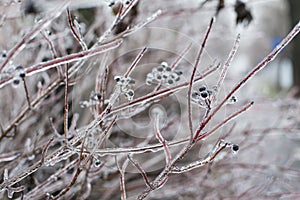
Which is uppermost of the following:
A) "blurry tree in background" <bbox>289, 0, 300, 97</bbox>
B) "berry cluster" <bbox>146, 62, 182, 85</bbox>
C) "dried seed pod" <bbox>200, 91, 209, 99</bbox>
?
"blurry tree in background" <bbox>289, 0, 300, 97</bbox>

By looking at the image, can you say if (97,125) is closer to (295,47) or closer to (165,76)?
(165,76)

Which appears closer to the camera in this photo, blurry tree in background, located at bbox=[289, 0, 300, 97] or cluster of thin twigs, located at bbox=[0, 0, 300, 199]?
cluster of thin twigs, located at bbox=[0, 0, 300, 199]

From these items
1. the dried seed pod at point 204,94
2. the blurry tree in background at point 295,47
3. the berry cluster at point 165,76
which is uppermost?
the blurry tree in background at point 295,47

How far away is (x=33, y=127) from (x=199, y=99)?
811 millimetres

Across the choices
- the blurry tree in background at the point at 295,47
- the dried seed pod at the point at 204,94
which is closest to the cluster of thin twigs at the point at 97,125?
the dried seed pod at the point at 204,94

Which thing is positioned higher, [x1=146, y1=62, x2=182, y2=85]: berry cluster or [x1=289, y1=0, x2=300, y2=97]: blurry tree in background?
[x1=289, y1=0, x2=300, y2=97]: blurry tree in background

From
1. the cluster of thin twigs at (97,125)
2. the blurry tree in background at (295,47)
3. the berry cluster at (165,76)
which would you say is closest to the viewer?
the cluster of thin twigs at (97,125)

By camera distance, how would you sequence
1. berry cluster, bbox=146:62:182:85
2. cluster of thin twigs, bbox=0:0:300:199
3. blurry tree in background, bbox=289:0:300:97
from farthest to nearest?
blurry tree in background, bbox=289:0:300:97 < berry cluster, bbox=146:62:182:85 < cluster of thin twigs, bbox=0:0:300:199

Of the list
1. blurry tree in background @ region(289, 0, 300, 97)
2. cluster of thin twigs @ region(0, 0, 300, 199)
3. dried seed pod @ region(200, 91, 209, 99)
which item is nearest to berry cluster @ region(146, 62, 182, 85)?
cluster of thin twigs @ region(0, 0, 300, 199)

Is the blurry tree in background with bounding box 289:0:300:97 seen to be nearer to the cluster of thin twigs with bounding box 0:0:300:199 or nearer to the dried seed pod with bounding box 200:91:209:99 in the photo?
the cluster of thin twigs with bounding box 0:0:300:199

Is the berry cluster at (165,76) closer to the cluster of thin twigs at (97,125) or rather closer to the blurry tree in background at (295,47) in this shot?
the cluster of thin twigs at (97,125)

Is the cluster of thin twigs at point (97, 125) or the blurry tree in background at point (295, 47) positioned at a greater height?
the blurry tree in background at point (295, 47)

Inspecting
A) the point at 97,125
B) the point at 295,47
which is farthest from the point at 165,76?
the point at 295,47

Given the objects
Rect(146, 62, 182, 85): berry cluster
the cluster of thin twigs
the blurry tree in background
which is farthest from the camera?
the blurry tree in background
